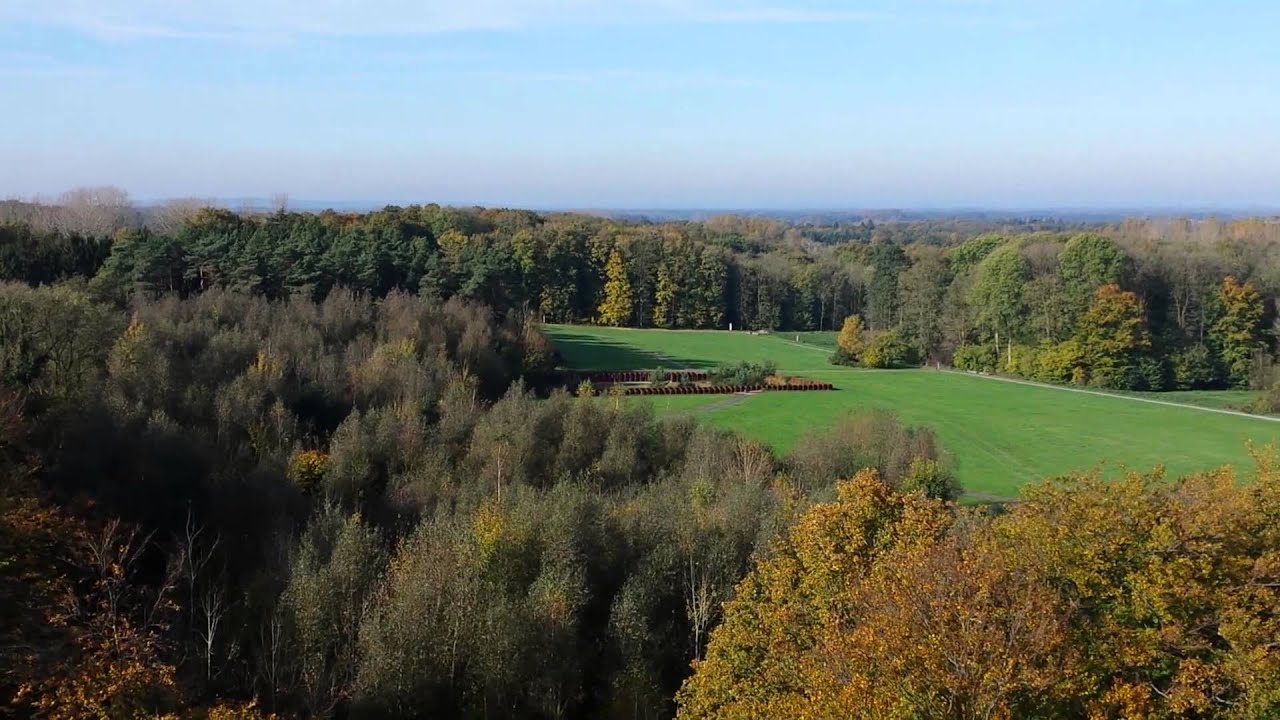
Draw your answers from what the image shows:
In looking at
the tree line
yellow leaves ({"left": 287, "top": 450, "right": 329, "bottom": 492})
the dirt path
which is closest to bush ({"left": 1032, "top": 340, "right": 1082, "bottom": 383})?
the dirt path

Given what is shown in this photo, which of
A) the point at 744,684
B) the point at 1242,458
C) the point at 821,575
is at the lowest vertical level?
the point at 1242,458

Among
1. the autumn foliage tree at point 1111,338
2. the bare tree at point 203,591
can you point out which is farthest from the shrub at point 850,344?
the bare tree at point 203,591

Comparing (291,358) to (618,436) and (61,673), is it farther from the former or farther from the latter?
(61,673)

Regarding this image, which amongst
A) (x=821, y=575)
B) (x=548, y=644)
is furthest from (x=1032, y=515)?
(x=548, y=644)

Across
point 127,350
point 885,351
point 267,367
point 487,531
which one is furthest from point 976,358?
point 487,531

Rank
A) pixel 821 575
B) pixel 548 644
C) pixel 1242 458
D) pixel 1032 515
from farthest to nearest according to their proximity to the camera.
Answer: pixel 1242 458
pixel 548 644
pixel 1032 515
pixel 821 575

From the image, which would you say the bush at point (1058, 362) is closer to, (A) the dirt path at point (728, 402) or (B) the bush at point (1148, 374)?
(B) the bush at point (1148, 374)
